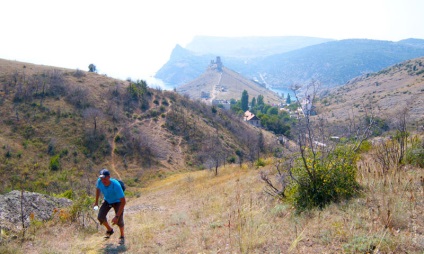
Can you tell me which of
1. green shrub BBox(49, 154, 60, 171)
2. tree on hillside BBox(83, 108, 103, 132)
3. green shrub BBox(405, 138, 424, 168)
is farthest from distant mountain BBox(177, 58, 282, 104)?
green shrub BBox(405, 138, 424, 168)

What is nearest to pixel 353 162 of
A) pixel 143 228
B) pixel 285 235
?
pixel 285 235

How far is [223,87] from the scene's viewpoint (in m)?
163

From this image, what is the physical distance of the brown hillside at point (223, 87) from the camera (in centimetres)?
15062

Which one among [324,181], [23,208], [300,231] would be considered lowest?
[23,208]

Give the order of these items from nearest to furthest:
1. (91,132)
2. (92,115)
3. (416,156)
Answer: (416,156), (91,132), (92,115)

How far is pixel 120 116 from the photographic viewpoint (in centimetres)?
3953

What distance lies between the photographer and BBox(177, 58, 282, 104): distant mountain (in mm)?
149000

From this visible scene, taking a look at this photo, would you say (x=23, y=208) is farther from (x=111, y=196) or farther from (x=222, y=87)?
(x=222, y=87)

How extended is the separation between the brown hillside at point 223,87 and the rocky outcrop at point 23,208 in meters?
133

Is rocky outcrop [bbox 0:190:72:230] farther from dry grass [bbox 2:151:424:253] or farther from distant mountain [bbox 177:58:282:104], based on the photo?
distant mountain [bbox 177:58:282:104]

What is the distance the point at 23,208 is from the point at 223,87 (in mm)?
158687

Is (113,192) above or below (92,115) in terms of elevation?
above

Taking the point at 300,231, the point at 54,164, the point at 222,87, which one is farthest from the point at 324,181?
the point at 222,87

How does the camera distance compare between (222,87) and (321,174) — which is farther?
(222,87)
